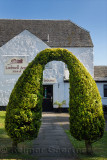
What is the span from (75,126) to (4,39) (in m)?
19.5

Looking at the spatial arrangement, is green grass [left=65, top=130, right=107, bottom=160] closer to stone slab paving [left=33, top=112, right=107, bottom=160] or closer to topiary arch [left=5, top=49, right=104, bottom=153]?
A: stone slab paving [left=33, top=112, right=107, bottom=160]

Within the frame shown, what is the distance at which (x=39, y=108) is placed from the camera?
7.05 metres

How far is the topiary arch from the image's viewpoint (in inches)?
261

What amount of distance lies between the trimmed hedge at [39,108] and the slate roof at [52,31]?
55.4ft

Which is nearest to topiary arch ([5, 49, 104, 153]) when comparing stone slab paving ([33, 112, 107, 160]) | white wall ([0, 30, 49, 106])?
stone slab paving ([33, 112, 107, 160])

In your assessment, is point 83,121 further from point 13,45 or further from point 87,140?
point 13,45

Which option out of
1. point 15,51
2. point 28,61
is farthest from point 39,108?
point 15,51

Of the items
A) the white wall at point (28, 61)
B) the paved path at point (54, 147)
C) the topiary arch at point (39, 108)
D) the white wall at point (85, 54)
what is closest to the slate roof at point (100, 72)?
the white wall at point (85, 54)

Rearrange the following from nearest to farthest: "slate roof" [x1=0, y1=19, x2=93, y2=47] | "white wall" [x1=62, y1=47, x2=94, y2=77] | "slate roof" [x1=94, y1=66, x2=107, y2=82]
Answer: "white wall" [x1=62, y1=47, x2=94, y2=77]
"slate roof" [x1=0, y1=19, x2=93, y2=47]
"slate roof" [x1=94, y1=66, x2=107, y2=82]

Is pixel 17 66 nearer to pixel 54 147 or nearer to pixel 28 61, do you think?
pixel 28 61

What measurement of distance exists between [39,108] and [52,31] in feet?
65.9

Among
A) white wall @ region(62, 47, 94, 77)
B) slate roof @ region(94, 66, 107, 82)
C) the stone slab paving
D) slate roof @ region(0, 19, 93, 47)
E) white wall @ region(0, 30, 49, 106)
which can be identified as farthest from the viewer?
slate roof @ region(94, 66, 107, 82)

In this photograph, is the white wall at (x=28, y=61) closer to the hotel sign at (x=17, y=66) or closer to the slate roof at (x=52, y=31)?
the hotel sign at (x=17, y=66)

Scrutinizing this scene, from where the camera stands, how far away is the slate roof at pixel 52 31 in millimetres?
23812
